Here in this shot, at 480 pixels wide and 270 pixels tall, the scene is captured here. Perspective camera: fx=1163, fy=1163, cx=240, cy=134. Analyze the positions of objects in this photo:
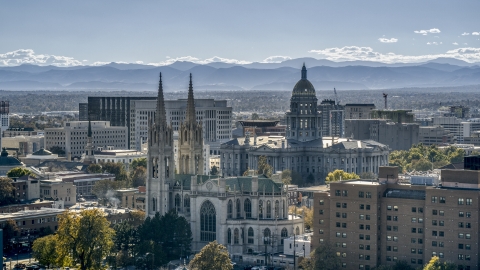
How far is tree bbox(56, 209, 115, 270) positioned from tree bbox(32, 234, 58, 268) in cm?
149

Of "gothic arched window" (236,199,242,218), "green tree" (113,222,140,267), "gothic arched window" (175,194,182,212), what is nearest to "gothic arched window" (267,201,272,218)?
"gothic arched window" (236,199,242,218)

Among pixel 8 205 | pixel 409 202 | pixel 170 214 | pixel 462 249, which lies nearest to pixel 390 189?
pixel 409 202

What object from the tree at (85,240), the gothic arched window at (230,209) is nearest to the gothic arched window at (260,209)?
the gothic arched window at (230,209)

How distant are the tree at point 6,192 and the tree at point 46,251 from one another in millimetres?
37699

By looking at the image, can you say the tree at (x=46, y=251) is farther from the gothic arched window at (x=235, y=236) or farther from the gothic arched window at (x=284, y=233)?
the gothic arched window at (x=284, y=233)

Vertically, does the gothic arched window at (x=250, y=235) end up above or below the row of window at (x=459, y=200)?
below

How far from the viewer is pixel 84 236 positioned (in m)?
135

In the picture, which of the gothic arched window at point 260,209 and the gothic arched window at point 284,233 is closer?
the gothic arched window at point 284,233

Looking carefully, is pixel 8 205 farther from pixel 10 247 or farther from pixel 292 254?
pixel 292 254

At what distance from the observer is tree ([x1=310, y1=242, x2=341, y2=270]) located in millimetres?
132875

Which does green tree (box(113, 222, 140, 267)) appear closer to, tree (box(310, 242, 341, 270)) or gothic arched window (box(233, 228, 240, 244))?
gothic arched window (box(233, 228, 240, 244))

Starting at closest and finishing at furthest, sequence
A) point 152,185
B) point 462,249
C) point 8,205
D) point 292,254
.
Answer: point 462,249 < point 292,254 < point 152,185 < point 8,205

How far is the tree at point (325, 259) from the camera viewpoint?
133 meters

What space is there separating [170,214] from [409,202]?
35.2 meters
